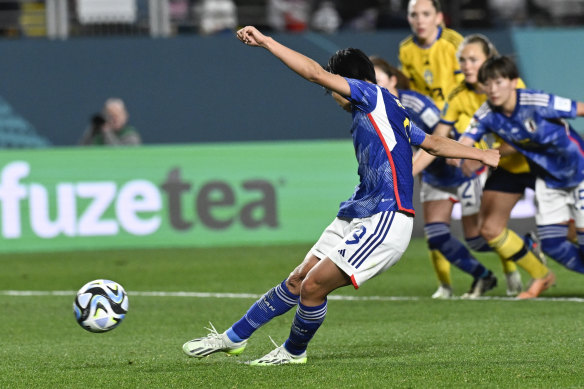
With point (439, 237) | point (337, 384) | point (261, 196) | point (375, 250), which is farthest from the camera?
point (261, 196)

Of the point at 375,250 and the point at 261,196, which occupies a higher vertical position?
the point at 375,250

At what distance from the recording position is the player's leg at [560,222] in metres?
9.66

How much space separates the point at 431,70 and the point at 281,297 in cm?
469

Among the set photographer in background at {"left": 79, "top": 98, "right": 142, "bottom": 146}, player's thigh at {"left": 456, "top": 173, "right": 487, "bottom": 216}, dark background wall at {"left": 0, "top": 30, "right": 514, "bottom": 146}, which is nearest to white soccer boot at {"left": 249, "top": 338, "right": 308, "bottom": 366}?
player's thigh at {"left": 456, "top": 173, "right": 487, "bottom": 216}

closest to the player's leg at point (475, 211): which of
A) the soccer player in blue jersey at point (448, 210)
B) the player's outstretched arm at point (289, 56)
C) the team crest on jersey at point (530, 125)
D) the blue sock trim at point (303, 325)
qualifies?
the soccer player in blue jersey at point (448, 210)

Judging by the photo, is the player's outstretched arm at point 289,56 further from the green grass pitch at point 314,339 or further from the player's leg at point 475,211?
the player's leg at point 475,211

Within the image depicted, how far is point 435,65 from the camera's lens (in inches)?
431

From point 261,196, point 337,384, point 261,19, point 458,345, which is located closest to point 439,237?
point 458,345

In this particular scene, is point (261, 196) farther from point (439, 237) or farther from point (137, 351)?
point (137, 351)

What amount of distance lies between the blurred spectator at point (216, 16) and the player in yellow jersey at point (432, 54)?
30.6ft

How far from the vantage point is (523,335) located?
7.73 m

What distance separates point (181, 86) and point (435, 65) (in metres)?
10.00

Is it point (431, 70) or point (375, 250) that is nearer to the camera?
point (375, 250)

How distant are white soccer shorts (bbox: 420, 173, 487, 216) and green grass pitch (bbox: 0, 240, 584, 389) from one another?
86cm
